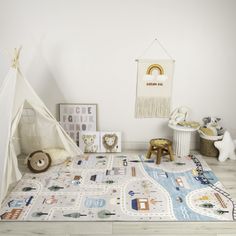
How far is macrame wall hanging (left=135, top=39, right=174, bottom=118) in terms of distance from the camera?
3.34 metres

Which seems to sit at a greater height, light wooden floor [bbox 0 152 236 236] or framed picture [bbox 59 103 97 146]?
framed picture [bbox 59 103 97 146]

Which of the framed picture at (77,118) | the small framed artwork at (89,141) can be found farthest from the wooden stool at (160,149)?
the framed picture at (77,118)

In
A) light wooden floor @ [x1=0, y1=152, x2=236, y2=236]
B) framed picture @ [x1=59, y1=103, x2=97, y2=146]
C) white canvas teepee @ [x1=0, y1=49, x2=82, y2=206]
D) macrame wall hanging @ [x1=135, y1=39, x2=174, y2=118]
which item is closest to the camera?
light wooden floor @ [x1=0, y1=152, x2=236, y2=236]

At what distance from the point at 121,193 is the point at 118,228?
1.60ft

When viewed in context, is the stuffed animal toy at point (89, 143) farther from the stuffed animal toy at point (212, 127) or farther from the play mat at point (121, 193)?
the stuffed animal toy at point (212, 127)

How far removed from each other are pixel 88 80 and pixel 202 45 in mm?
1428

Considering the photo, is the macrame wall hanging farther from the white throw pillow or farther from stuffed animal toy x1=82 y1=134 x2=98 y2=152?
the white throw pillow

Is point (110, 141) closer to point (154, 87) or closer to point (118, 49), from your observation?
point (154, 87)

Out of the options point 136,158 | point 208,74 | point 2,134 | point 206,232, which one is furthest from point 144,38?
point 206,232

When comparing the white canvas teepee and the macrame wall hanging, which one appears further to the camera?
the macrame wall hanging

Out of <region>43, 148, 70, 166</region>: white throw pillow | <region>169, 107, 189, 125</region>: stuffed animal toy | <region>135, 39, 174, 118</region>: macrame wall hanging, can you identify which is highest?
<region>135, 39, 174, 118</region>: macrame wall hanging

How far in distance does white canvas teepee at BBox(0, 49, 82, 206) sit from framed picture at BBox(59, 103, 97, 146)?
10.4 inches

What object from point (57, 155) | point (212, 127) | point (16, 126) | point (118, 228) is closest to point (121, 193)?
point (118, 228)

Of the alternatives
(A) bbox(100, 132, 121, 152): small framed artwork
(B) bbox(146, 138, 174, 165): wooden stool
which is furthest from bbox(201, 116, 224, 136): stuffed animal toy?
(A) bbox(100, 132, 121, 152): small framed artwork
